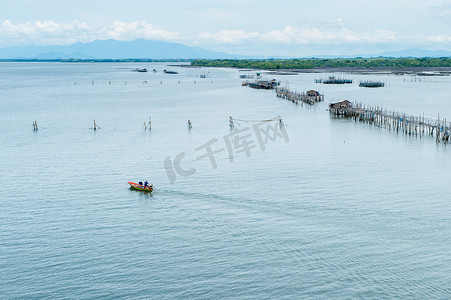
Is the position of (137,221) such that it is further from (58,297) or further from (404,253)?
(404,253)

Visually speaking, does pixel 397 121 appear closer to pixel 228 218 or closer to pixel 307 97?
pixel 307 97

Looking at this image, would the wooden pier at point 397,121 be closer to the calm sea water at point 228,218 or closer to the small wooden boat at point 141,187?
the calm sea water at point 228,218

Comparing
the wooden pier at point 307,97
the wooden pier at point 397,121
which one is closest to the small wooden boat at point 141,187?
the wooden pier at point 397,121

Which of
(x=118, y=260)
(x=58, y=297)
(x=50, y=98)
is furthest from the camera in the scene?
(x=50, y=98)

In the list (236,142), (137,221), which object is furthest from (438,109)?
(137,221)

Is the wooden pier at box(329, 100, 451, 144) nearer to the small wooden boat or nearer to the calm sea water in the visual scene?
the calm sea water

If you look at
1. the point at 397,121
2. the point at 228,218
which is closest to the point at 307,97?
the point at 397,121

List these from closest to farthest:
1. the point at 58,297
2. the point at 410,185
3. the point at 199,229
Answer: the point at 58,297 → the point at 199,229 → the point at 410,185
